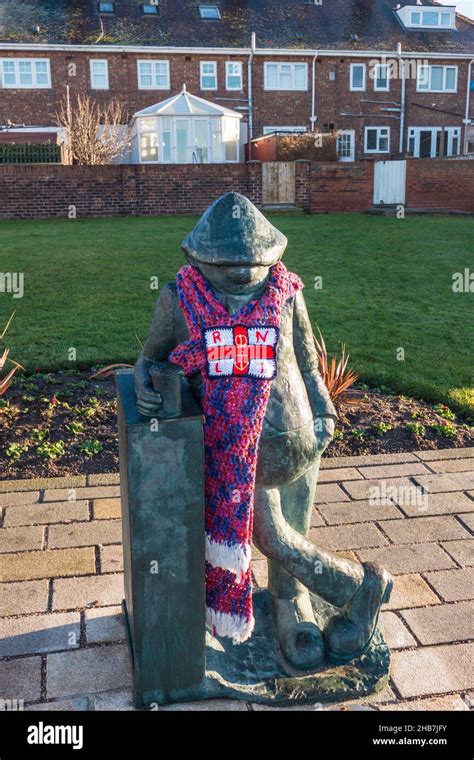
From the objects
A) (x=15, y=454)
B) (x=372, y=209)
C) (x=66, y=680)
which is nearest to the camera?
(x=66, y=680)

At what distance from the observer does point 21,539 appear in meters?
4.21

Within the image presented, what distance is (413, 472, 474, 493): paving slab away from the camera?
4914 mm

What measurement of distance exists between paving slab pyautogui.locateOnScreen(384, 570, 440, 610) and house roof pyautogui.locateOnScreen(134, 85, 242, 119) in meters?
26.0

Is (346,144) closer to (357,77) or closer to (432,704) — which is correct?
(357,77)

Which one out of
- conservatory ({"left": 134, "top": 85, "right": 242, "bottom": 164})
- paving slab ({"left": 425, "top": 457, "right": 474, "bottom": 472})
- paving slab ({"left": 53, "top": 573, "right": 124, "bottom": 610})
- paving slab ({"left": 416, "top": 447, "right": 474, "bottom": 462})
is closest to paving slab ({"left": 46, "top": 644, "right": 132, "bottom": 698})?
paving slab ({"left": 53, "top": 573, "right": 124, "bottom": 610})

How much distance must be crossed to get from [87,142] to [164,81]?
401 inches

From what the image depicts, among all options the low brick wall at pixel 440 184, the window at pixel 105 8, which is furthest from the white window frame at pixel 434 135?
the low brick wall at pixel 440 184

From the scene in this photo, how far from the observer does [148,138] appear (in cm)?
2811

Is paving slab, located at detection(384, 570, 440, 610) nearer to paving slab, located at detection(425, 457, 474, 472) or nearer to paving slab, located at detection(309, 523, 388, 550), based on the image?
paving slab, located at detection(309, 523, 388, 550)

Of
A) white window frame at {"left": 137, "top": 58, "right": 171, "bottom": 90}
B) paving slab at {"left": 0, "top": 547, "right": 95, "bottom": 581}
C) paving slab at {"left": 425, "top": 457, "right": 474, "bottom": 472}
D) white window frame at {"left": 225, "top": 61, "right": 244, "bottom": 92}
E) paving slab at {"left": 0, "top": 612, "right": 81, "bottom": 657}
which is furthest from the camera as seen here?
white window frame at {"left": 225, "top": 61, "right": 244, "bottom": 92}

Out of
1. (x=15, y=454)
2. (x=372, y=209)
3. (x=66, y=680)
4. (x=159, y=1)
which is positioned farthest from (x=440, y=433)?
(x=159, y=1)

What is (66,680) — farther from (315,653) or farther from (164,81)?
(164,81)

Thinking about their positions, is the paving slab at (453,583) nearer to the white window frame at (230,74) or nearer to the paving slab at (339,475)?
the paving slab at (339,475)

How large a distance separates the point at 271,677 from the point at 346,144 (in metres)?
31.7
